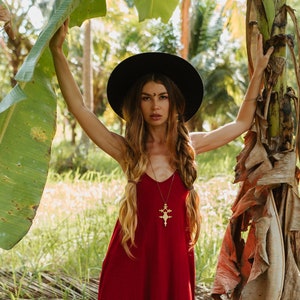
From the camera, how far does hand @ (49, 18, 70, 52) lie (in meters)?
1.92

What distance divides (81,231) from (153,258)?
239cm

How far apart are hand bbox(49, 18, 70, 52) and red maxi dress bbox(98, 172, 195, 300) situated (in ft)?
2.11

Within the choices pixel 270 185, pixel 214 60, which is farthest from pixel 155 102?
pixel 214 60

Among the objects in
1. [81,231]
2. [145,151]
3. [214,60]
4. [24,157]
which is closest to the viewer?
[24,157]

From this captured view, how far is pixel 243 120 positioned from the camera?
7.52 ft

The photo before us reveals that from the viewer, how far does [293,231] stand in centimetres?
216

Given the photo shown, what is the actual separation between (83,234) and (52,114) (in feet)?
8.97

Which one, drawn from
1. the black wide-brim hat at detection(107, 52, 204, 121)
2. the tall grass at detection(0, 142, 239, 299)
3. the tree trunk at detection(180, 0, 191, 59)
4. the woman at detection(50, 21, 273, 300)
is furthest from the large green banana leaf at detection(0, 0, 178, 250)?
the tree trunk at detection(180, 0, 191, 59)

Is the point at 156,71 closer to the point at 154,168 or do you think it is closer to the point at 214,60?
the point at 154,168

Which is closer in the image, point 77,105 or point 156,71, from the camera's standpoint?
point 77,105

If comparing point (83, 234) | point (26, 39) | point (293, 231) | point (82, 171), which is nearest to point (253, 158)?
point (293, 231)

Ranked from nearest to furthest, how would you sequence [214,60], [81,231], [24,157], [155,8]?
[24,157], [155,8], [81,231], [214,60]

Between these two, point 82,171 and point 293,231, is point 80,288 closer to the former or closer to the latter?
point 293,231

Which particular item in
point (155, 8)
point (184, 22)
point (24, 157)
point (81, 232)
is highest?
point (184, 22)
